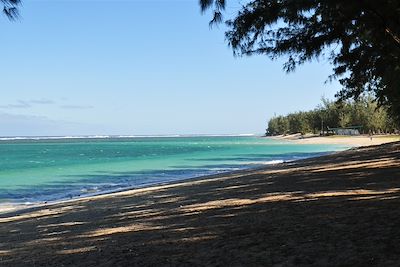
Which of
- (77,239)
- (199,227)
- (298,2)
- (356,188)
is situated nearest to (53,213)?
(77,239)

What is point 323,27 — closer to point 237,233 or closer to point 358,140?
point 237,233

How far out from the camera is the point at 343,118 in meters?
117

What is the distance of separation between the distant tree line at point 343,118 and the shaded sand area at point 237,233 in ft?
257

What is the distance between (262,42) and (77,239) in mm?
5227

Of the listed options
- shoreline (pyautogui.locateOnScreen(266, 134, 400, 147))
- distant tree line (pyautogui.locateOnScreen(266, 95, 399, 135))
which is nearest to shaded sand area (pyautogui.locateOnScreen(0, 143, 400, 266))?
shoreline (pyautogui.locateOnScreen(266, 134, 400, 147))

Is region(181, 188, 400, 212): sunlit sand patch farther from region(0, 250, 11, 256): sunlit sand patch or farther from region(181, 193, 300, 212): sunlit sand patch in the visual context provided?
region(0, 250, 11, 256): sunlit sand patch

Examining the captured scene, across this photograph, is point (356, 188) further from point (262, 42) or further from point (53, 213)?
point (53, 213)

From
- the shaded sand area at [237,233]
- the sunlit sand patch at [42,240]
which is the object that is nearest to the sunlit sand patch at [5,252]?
the shaded sand area at [237,233]

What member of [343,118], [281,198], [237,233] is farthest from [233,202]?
[343,118]

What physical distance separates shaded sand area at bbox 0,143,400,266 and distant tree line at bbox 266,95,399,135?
257 feet

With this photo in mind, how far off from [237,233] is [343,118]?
377 feet

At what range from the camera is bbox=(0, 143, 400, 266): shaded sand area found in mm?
5660

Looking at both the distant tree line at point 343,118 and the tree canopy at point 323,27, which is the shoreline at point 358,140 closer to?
the distant tree line at point 343,118

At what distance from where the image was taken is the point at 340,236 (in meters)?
6.19
